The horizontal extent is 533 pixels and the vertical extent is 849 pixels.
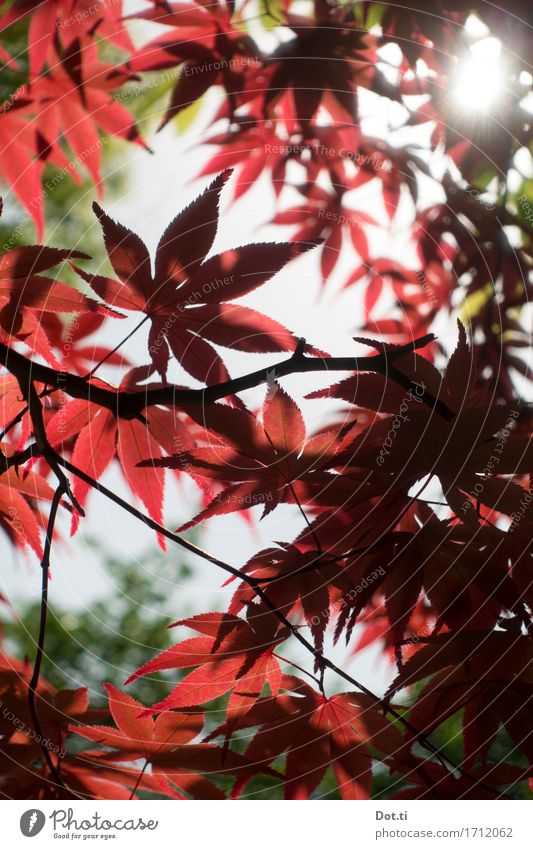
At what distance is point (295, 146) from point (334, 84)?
0.27 feet

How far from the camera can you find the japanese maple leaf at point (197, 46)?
1.92ft

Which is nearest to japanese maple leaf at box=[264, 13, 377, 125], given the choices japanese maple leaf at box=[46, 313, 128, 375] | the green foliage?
japanese maple leaf at box=[46, 313, 128, 375]

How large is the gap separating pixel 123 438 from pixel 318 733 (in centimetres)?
26

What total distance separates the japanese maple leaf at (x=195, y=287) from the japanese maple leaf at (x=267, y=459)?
0.05 metres

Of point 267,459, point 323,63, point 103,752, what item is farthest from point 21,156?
point 103,752

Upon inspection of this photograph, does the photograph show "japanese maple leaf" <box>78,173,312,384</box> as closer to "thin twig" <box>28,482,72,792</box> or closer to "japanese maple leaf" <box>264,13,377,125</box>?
"thin twig" <box>28,482,72,792</box>

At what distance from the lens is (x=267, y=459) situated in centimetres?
41

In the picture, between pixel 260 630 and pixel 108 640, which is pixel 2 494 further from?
pixel 108 640

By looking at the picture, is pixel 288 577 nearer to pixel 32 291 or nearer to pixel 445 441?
pixel 445 441

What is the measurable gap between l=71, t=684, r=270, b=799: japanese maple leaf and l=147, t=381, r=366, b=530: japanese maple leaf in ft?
0.48

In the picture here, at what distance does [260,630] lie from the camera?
408mm

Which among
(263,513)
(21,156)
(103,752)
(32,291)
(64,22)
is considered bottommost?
(103,752)
